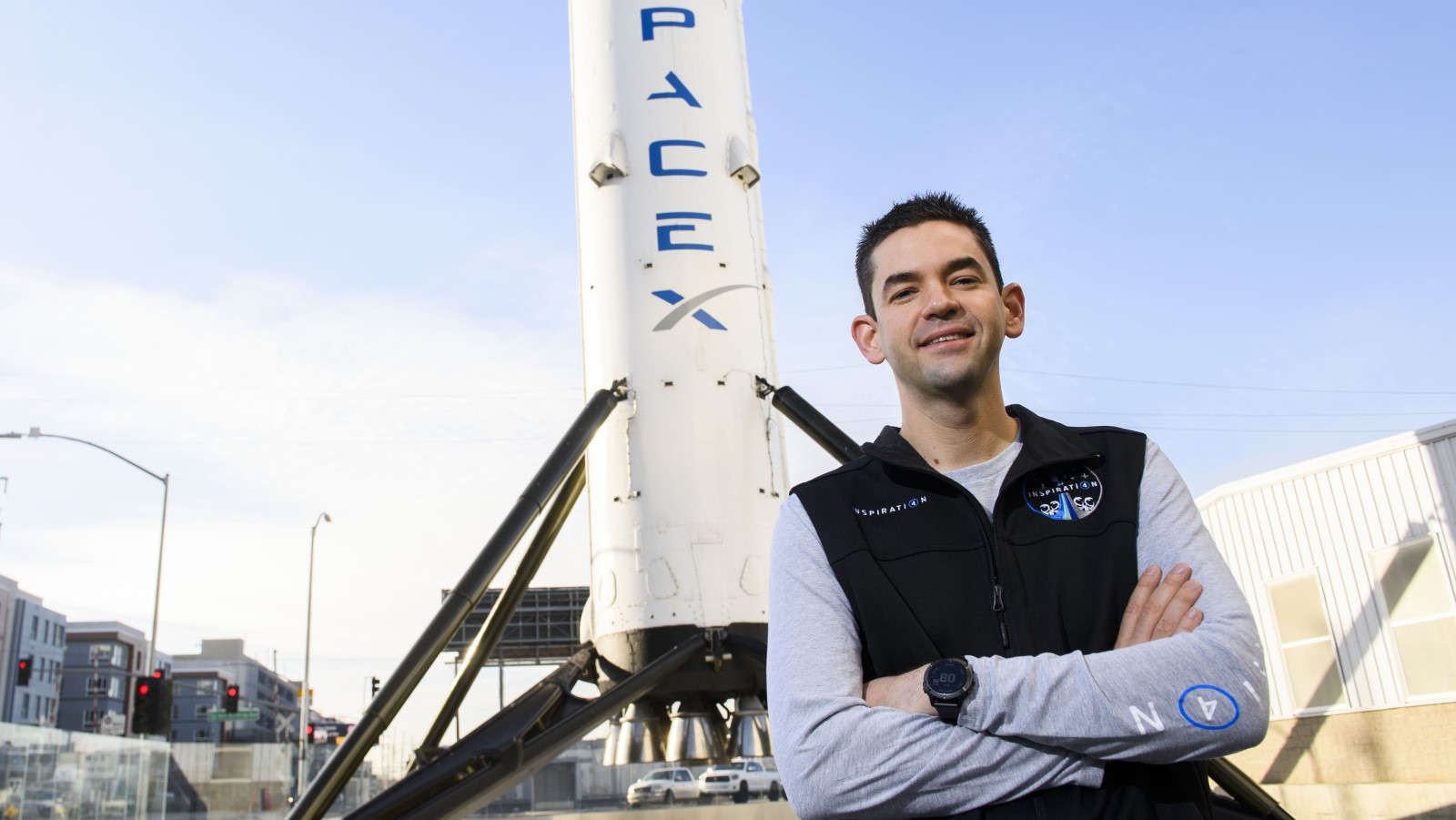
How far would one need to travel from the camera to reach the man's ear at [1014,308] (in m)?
2.73

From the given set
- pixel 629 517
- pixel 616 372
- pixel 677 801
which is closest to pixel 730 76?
pixel 616 372

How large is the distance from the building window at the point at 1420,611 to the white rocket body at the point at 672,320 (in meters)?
6.19

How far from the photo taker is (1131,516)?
2.23 metres

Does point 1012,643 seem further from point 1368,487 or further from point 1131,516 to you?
point 1368,487

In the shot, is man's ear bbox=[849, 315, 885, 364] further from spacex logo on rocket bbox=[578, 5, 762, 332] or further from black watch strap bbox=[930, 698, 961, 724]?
spacex logo on rocket bbox=[578, 5, 762, 332]

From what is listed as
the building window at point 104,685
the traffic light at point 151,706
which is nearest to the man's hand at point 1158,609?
the traffic light at point 151,706

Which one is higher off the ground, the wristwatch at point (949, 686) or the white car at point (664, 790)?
the wristwatch at point (949, 686)

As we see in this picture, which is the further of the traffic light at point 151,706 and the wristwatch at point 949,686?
the traffic light at point 151,706

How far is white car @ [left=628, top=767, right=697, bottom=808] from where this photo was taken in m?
30.8

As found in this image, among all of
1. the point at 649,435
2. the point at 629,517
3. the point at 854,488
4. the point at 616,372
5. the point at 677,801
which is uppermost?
the point at 616,372

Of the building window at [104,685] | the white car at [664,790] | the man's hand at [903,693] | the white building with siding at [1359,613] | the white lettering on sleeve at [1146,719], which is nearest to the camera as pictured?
the white lettering on sleeve at [1146,719]

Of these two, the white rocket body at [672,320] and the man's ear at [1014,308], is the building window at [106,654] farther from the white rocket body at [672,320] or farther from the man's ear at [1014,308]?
the man's ear at [1014,308]

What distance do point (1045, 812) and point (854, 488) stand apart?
0.75 m

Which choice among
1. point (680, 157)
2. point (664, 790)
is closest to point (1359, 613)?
point (680, 157)
